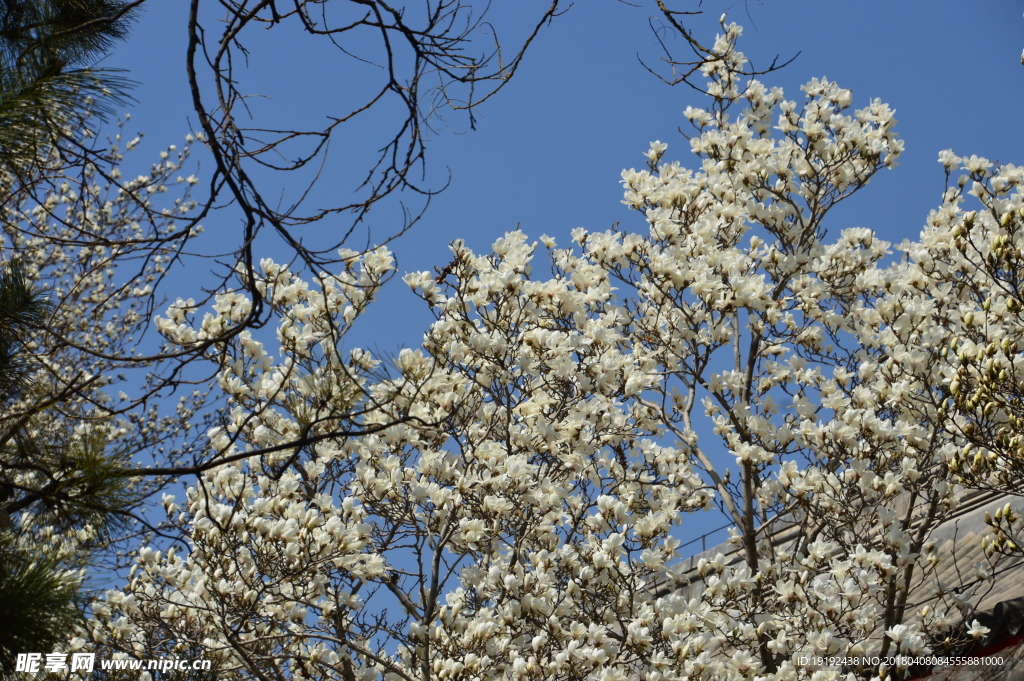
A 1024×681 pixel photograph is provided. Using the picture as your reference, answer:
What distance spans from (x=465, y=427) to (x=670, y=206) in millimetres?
1981

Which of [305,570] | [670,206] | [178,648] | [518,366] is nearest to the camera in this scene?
[305,570]

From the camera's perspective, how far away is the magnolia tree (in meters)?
3.97

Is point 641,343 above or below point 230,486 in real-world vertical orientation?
above

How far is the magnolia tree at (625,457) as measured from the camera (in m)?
3.97

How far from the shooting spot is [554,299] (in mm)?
4703

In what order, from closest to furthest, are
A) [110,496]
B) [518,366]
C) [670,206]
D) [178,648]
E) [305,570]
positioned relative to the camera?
[110,496]
[305,570]
[178,648]
[518,366]
[670,206]

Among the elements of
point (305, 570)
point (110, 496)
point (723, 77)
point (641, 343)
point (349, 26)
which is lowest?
point (110, 496)

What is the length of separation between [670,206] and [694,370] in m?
1.06

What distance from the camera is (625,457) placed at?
5590mm

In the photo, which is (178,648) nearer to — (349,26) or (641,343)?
(641,343)

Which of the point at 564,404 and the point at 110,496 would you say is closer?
the point at 110,496

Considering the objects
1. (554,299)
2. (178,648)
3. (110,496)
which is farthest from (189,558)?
(110,496)

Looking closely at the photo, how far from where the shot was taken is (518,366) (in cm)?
487

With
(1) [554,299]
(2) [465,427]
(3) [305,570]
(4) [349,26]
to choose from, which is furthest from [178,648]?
(4) [349,26]
